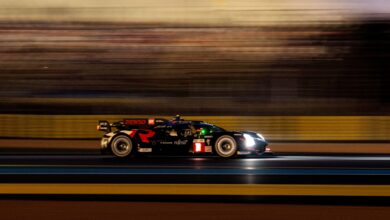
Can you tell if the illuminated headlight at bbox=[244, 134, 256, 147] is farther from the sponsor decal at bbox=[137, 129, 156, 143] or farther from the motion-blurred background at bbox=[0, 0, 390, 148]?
the motion-blurred background at bbox=[0, 0, 390, 148]

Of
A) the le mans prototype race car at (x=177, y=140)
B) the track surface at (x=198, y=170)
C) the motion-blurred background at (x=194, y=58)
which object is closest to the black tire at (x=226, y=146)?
the le mans prototype race car at (x=177, y=140)

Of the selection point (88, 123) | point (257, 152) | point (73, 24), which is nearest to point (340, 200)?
point (257, 152)

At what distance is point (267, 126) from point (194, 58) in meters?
6.37

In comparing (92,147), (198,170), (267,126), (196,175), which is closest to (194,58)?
(267,126)

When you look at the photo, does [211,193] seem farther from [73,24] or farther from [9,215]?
[73,24]

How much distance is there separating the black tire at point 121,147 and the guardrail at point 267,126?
23.2 feet

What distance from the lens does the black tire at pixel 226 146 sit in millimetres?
16453

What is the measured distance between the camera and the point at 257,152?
1666cm

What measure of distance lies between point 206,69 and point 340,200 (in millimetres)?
19152

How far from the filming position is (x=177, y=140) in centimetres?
1647

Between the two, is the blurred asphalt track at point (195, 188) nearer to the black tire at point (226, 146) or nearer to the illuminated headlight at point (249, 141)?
the black tire at point (226, 146)

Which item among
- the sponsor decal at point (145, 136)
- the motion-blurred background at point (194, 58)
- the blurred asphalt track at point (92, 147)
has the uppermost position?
the motion-blurred background at point (194, 58)

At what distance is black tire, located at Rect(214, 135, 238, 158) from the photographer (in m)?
16.5

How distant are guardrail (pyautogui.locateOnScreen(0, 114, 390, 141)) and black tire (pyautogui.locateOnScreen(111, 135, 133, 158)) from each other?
7.08m
